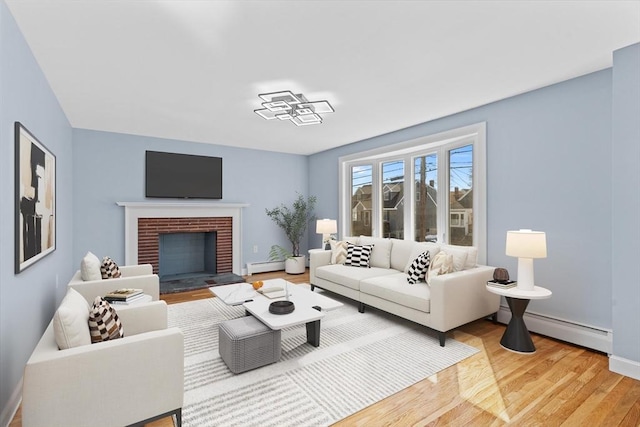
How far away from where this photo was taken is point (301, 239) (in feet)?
22.6

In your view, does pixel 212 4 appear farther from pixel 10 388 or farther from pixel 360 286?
pixel 360 286

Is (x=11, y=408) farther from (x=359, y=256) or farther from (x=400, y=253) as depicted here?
(x=400, y=253)

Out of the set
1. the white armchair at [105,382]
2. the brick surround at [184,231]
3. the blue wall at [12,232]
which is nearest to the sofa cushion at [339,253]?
the brick surround at [184,231]

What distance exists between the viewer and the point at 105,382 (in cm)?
157

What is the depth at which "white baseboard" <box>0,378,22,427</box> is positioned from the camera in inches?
70.6

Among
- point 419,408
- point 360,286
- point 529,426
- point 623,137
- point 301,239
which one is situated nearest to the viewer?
point 529,426

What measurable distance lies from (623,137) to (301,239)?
536 centimetres

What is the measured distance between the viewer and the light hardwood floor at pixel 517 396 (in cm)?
191

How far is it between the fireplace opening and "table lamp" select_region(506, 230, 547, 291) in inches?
191

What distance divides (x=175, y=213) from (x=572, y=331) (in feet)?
18.3

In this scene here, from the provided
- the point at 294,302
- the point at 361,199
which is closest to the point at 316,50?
the point at 294,302

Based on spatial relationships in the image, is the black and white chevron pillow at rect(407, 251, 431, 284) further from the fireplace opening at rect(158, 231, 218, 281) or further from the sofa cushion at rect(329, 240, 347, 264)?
the fireplace opening at rect(158, 231, 218, 281)

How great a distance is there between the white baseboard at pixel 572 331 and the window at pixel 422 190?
0.84 meters

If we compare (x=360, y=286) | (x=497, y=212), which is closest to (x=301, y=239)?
(x=360, y=286)
